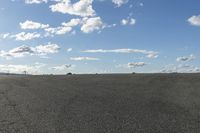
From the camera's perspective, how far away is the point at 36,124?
18062 mm

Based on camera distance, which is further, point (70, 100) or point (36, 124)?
point (70, 100)

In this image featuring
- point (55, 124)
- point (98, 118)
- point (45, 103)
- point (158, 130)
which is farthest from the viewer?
point (45, 103)

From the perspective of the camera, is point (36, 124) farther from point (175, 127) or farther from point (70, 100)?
point (70, 100)

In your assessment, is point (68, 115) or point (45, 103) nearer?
point (68, 115)

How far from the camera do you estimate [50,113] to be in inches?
834

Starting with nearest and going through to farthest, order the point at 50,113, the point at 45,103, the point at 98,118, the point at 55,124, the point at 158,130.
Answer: the point at 158,130 → the point at 55,124 → the point at 98,118 → the point at 50,113 → the point at 45,103

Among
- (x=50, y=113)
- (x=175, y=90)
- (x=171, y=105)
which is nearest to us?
(x=50, y=113)

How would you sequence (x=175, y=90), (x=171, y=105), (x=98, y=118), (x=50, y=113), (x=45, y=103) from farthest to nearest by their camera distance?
(x=175, y=90)
(x=45, y=103)
(x=171, y=105)
(x=50, y=113)
(x=98, y=118)

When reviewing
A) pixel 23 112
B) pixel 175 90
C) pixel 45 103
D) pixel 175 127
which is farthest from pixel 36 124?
pixel 175 90

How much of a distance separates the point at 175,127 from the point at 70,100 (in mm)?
10861

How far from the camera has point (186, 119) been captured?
19078 millimetres

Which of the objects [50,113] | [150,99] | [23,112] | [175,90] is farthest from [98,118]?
[175,90]

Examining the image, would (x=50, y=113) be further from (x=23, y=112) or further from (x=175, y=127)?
(x=175, y=127)

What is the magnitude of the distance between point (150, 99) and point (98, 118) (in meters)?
8.07
